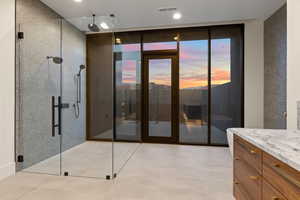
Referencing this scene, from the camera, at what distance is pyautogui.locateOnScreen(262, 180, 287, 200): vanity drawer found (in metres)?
1.03

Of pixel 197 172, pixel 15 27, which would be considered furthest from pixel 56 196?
pixel 15 27

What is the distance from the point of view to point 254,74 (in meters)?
3.95

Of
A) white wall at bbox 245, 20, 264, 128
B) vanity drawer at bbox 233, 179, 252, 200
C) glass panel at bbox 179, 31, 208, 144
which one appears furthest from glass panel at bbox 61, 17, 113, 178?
white wall at bbox 245, 20, 264, 128

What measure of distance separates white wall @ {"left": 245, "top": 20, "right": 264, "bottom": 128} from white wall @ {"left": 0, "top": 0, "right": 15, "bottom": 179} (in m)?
4.52

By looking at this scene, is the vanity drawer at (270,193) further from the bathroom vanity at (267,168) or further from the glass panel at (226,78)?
the glass panel at (226,78)

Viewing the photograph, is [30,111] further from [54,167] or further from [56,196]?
[56,196]

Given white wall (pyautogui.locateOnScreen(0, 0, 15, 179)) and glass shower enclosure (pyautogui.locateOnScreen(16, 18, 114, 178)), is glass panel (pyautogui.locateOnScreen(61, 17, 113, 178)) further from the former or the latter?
white wall (pyautogui.locateOnScreen(0, 0, 15, 179))

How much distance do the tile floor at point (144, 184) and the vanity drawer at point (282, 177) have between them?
43.0 inches

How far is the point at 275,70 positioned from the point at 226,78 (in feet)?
3.18

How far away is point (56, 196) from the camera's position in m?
2.04

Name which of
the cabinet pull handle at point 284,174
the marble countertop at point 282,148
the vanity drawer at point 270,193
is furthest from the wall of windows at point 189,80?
the cabinet pull handle at point 284,174

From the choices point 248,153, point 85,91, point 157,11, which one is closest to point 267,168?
point 248,153

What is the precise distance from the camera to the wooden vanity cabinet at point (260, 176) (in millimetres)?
933

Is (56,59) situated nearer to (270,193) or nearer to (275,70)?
(270,193)
